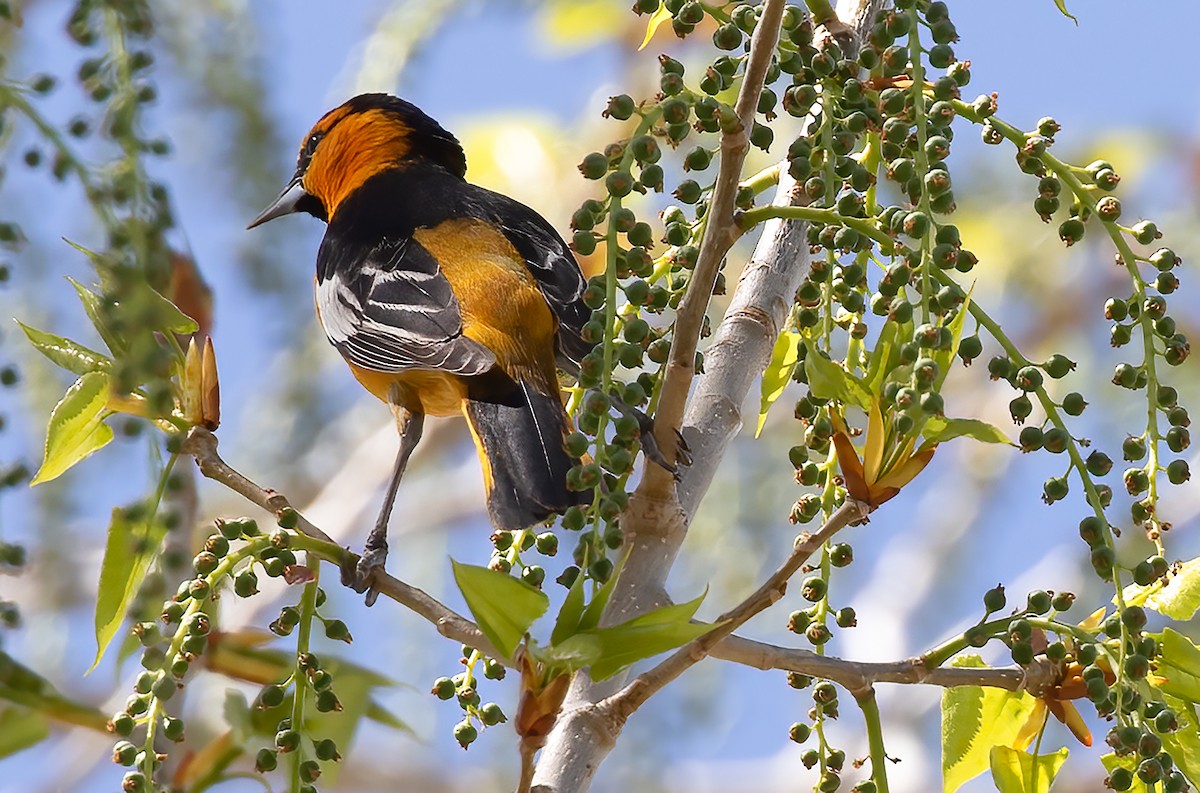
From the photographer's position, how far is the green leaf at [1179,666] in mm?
1277

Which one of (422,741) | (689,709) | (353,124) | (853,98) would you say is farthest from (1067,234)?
(689,709)

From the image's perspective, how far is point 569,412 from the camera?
1685 mm

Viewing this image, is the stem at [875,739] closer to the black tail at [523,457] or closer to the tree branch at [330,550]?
A: the tree branch at [330,550]

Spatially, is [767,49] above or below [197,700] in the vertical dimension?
below

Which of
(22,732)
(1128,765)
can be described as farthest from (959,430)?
(22,732)

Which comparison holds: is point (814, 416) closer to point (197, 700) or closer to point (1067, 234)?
point (1067, 234)

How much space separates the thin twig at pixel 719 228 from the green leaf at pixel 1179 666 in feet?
1.55

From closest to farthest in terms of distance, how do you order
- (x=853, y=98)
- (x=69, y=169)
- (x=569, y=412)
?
(x=69, y=169) < (x=853, y=98) < (x=569, y=412)

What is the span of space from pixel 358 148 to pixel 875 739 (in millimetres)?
2353

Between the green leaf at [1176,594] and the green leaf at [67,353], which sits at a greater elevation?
the green leaf at [67,353]

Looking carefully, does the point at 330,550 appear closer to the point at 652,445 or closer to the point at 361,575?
the point at 361,575

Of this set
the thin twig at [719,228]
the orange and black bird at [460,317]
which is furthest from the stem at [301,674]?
the thin twig at [719,228]

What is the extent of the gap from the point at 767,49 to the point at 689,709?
9.80ft

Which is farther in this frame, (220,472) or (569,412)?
(569,412)
